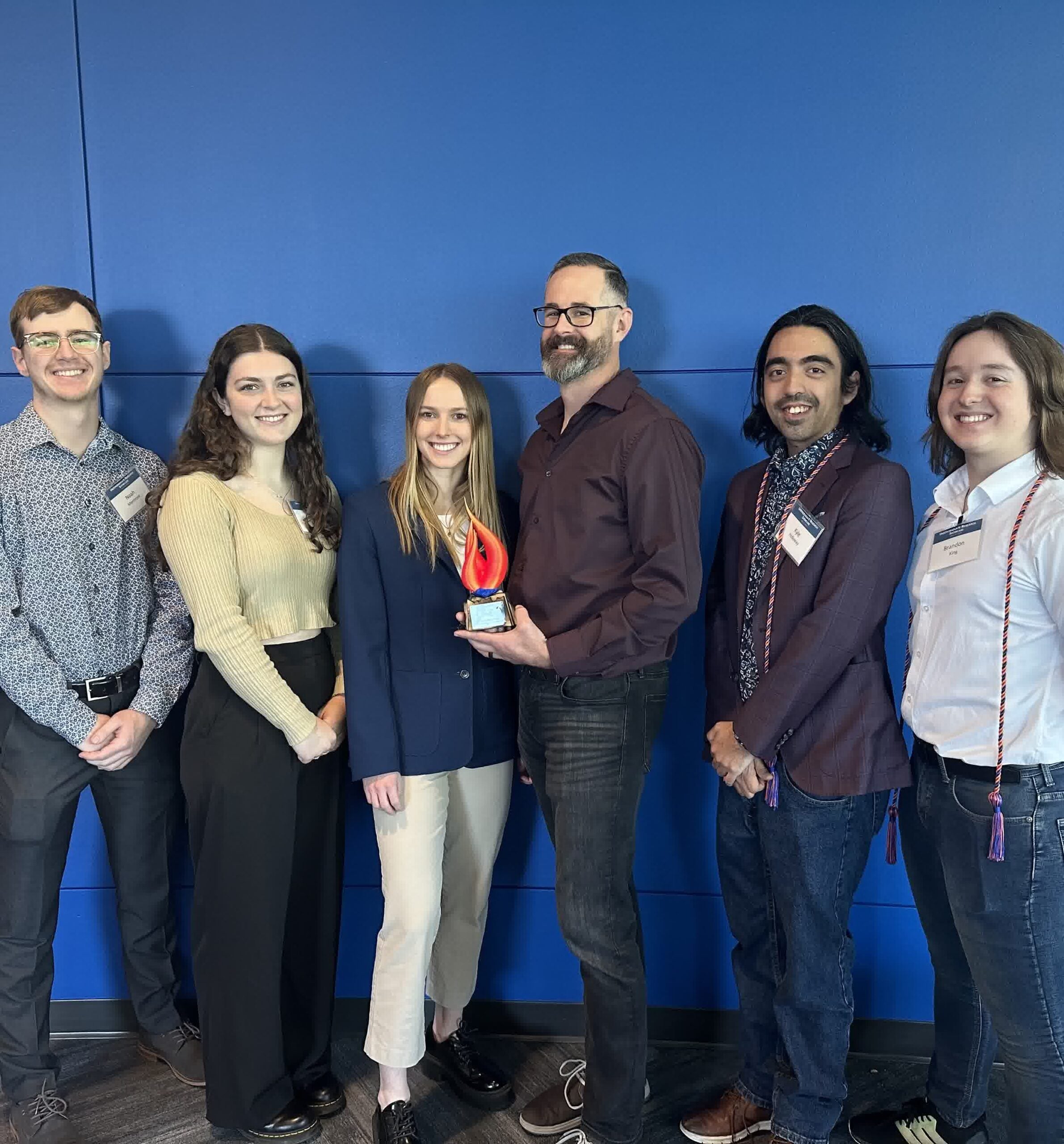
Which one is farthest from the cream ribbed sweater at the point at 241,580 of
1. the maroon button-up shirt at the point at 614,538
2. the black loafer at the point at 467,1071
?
the black loafer at the point at 467,1071

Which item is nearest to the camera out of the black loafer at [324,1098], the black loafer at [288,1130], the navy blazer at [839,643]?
the navy blazer at [839,643]

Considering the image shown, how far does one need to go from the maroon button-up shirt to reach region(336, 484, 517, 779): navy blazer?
214 mm

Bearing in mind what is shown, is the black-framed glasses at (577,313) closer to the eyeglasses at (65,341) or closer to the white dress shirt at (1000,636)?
the white dress shirt at (1000,636)

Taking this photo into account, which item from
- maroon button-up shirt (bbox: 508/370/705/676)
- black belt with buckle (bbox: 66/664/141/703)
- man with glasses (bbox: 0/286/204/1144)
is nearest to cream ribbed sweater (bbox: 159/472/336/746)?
man with glasses (bbox: 0/286/204/1144)

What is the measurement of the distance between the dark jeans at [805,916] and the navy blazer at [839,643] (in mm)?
78

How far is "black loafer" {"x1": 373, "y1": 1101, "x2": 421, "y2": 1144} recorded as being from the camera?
2150 mm

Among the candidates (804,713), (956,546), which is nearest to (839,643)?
(804,713)

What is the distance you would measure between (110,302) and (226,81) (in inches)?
27.5

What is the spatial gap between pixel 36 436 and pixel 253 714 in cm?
91

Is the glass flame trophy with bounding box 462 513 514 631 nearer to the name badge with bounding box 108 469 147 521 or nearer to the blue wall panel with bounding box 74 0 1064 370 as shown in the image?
the blue wall panel with bounding box 74 0 1064 370

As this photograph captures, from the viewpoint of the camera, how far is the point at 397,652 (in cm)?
214

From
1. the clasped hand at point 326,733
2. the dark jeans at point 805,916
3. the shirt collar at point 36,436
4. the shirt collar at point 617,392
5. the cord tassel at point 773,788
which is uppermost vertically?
the shirt collar at point 617,392

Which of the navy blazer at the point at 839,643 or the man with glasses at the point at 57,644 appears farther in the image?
the man with glasses at the point at 57,644

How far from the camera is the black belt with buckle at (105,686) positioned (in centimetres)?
226
